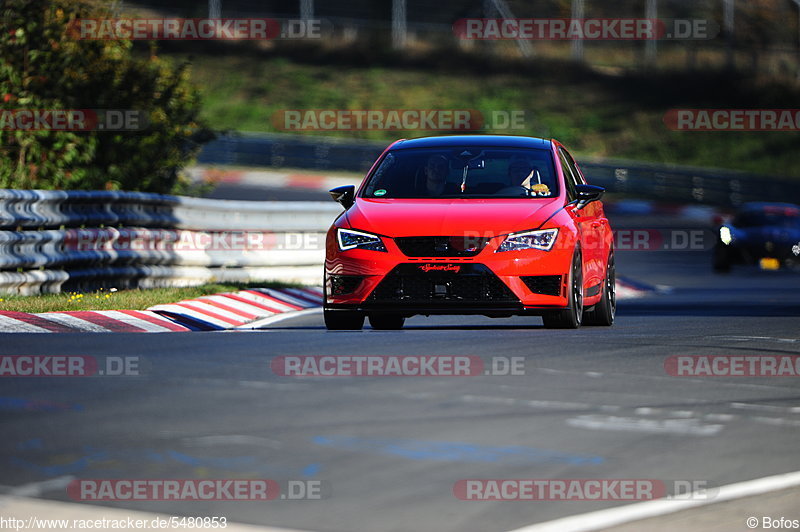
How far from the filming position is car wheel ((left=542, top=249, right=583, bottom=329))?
12.4 m

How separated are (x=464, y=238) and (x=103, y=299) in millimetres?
4418

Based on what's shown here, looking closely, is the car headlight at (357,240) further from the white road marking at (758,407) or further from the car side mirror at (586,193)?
the white road marking at (758,407)

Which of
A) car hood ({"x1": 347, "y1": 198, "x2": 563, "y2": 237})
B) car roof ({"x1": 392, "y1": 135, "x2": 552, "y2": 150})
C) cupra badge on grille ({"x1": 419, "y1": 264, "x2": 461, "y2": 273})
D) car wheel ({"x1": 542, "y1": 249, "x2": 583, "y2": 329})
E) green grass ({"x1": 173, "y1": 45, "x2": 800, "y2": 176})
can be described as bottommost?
car wheel ({"x1": 542, "y1": 249, "x2": 583, "y2": 329})

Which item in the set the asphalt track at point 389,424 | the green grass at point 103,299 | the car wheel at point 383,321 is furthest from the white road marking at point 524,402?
the green grass at point 103,299

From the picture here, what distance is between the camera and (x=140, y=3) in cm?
5306

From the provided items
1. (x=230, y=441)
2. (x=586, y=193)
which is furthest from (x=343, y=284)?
(x=230, y=441)

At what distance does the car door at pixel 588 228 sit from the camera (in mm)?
→ 12984

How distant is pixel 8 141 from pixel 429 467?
14.1 meters

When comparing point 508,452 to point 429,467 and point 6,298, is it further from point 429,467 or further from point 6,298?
point 6,298

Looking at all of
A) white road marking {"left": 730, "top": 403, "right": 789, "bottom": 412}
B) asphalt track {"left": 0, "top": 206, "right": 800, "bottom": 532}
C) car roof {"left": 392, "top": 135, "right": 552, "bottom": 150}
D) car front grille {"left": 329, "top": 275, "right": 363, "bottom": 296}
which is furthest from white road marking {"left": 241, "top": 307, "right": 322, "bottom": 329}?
white road marking {"left": 730, "top": 403, "right": 789, "bottom": 412}

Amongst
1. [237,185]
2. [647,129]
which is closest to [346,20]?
[647,129]

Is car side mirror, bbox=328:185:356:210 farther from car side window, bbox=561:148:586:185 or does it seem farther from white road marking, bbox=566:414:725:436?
white road marking, bbox=566:414:725:436

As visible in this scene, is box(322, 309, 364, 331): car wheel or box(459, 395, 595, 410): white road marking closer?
Result: box(459, 395, 595, 410): white road marking

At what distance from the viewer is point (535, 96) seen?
55.4m
